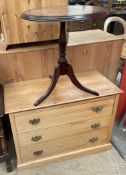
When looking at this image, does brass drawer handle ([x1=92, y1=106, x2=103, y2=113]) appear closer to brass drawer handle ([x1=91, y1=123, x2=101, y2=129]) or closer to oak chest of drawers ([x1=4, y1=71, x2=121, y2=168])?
oak chest of drawers ([x1=4, y1=71, x2=121, y2=168])

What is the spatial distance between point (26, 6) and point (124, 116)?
137cm

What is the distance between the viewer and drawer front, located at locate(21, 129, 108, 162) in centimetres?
158

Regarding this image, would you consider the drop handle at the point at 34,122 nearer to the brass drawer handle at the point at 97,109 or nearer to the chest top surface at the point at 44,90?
the chest top surface at the point at 44,90

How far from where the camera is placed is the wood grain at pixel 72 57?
157 centimetres

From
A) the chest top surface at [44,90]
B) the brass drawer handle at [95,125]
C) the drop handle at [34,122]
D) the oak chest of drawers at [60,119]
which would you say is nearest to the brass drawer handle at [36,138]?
the oak chest of drawers at [60,119]

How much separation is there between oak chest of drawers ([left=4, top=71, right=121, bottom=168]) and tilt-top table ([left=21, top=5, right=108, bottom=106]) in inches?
3.5

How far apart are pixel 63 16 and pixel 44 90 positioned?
65 centimetres

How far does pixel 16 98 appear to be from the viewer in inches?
57.6

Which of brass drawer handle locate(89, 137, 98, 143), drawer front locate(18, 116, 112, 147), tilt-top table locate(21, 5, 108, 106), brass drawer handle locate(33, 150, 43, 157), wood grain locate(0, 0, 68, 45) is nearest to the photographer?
tilt-top table locate(21, 5, 108, 106)

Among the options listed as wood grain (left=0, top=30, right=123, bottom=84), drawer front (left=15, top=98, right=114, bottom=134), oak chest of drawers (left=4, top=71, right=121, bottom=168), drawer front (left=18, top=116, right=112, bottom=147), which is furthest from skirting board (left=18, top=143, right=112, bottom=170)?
wood grain (left=0, top=30, right=123, bottom=84)

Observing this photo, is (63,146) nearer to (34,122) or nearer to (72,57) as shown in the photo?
(34,122)

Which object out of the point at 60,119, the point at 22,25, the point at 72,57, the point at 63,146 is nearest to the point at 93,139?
the point at 63,146

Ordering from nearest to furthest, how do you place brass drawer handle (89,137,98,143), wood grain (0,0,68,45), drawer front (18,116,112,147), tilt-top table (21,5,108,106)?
tilt-top table (21,5,108,106), wood grain (0,0,68,45), drawer front (18,116,112,147), brass drawer handle (89,137,98,143)

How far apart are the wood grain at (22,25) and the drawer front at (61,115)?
0.56 metres
